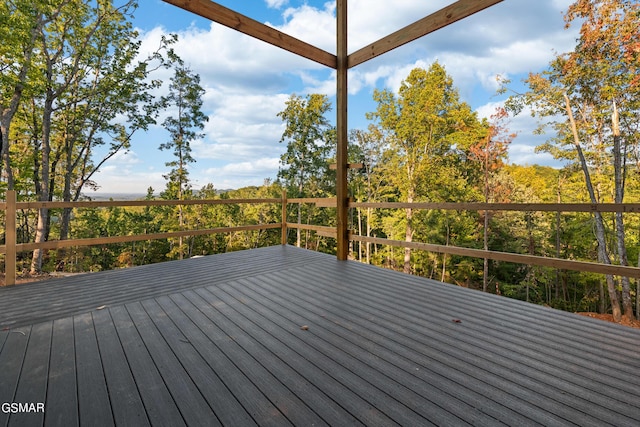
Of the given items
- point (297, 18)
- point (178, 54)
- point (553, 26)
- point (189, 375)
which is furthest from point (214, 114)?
point (189, 375)

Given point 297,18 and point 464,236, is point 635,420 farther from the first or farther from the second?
point 464,236

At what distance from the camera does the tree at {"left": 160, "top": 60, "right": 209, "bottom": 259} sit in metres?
12.1

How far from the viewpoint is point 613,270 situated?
213 centimetres

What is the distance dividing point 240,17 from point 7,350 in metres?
3.21

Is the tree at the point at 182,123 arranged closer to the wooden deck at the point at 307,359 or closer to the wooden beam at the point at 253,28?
the wooden beam at the point at 253,28

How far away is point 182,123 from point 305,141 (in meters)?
5.81

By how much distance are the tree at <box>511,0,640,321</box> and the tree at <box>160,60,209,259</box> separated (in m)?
12.8

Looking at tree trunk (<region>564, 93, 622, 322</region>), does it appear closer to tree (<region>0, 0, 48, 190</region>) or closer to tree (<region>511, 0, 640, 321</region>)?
tree (<region>511, 0, 640, 321</region>)

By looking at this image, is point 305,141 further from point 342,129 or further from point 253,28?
point 253,28

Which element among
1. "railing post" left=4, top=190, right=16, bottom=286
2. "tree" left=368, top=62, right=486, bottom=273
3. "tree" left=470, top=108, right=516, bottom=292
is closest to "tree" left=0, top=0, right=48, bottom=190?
"railing post" left=4, top=190, right=16, bottom=286

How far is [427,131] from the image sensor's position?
553 inches

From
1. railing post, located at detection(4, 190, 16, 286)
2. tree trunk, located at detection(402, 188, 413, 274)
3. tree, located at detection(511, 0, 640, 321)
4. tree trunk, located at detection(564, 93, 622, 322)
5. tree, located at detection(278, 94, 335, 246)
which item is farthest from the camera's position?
tree, located at detection(278, 94, 335, 246)
